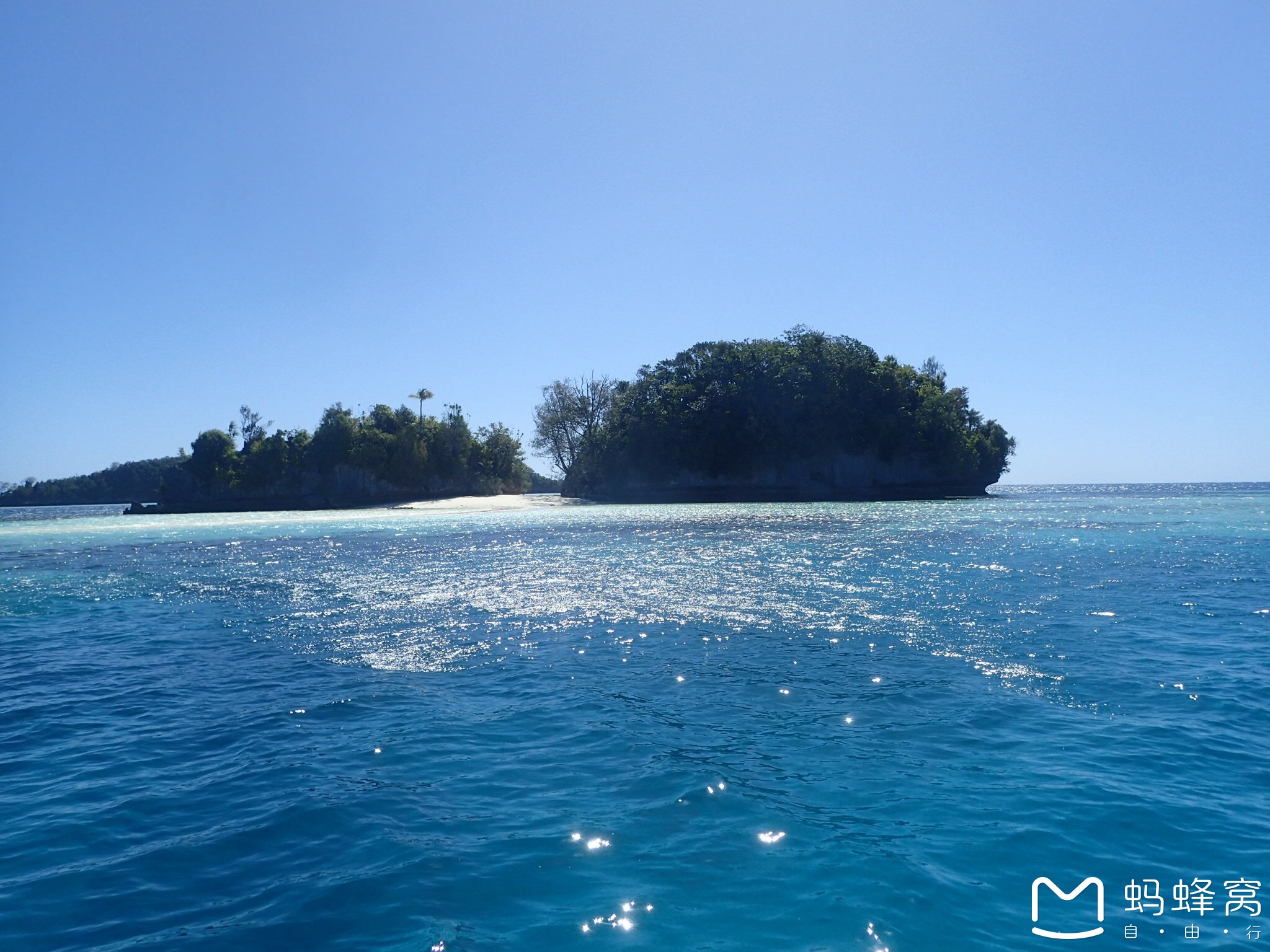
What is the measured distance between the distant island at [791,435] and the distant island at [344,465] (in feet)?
55.9

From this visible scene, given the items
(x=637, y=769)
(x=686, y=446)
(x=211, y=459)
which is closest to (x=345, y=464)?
(x=211, y=459)

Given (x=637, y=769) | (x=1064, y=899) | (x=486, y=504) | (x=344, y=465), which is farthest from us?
(x=344, y=465)

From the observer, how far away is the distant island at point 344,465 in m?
92.2

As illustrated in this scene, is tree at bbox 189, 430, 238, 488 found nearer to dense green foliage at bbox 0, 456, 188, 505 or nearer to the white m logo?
dense green foliage at bbox 0, 456, 188, 505

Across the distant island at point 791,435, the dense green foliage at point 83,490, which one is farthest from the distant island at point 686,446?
the dense green foliage at point 83,490

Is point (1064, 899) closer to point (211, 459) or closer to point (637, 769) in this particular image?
point (637, 769)

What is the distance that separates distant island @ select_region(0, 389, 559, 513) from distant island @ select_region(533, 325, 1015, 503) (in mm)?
17040

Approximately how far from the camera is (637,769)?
7.05 metres

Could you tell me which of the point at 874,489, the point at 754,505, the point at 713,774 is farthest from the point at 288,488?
the point at 713,774

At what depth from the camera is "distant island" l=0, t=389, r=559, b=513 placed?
303 feet

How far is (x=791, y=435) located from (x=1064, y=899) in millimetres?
79777

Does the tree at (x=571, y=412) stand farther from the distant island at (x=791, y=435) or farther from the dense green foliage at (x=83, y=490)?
the dense green foliage at (x=83, y=490)

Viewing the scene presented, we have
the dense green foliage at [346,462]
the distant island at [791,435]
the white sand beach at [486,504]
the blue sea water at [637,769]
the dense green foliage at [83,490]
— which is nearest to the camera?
the blue sea water at [637,769]

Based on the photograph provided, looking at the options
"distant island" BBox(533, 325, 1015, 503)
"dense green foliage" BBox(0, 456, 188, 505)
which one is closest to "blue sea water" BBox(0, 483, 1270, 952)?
"distant island" BBox(533, 325, 1015, 503)
